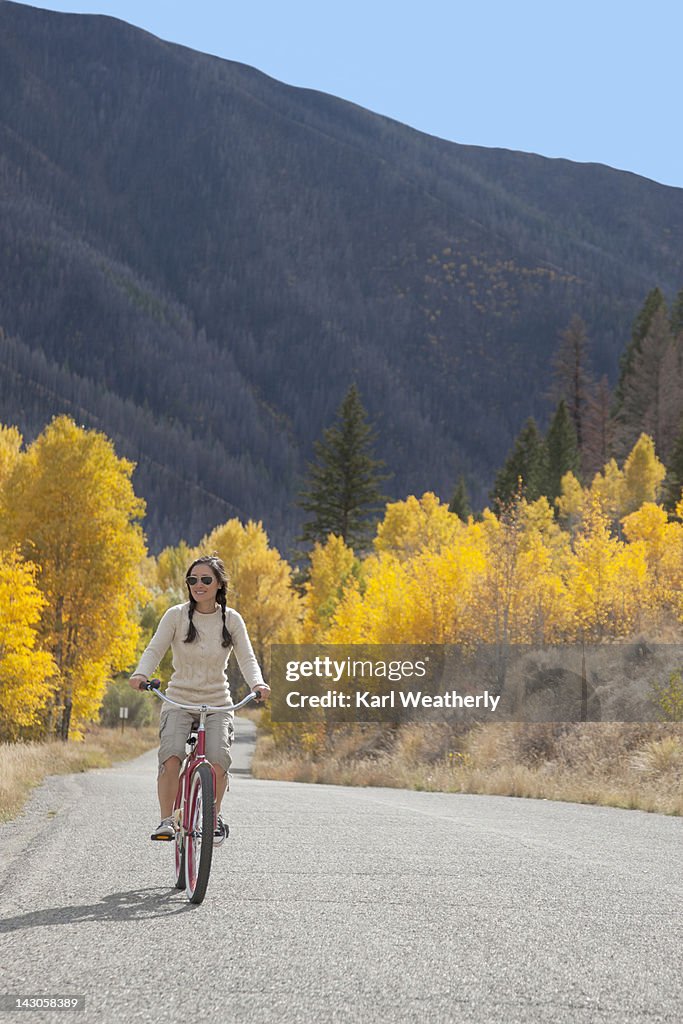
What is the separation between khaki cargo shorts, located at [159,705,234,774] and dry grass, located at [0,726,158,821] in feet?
20.7

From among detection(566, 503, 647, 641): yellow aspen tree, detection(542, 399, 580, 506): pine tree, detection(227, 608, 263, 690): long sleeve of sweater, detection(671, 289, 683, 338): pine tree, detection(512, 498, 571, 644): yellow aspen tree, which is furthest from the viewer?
detection(671, 289, 683, 338): pine tree

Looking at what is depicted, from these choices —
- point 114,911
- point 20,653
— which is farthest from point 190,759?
point 20,653

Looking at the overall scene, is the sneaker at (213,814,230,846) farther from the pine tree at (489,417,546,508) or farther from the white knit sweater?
the pine tree at (489,417,546,508)

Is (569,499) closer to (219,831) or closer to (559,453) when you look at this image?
(559,453)

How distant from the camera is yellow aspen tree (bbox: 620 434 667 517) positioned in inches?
3381

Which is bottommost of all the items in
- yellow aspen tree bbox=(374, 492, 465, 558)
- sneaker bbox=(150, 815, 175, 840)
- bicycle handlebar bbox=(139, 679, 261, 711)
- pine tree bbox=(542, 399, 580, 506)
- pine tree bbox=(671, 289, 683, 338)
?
sneaker bbox=(150, 815, 175, 840)

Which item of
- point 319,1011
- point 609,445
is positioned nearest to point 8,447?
point 319,1011

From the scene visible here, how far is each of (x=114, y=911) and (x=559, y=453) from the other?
96.9m

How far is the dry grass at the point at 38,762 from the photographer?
49.0 feet

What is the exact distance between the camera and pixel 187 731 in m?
7.48

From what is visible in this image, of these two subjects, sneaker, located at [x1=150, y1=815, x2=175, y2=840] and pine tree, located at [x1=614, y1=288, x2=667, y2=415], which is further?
pine tree, located at [x1=614, y1=288, x2=667, y2=415]

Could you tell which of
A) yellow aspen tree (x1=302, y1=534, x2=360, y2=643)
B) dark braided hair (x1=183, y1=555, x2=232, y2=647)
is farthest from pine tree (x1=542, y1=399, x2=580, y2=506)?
→ dark braided hair (x1=183, y1=555, x2=232, y2=647)

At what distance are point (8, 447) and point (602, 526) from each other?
27301 mm

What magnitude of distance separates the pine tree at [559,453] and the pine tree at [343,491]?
19.1 m
